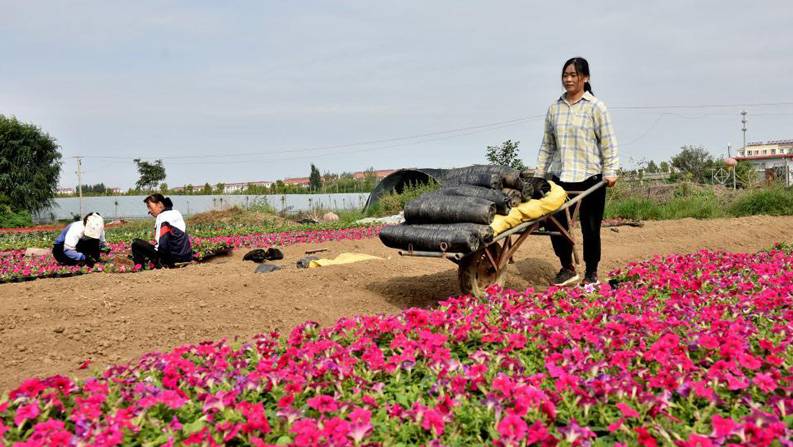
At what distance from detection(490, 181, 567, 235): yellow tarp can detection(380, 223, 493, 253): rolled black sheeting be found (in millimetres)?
236

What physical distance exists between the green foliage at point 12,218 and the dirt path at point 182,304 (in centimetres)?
2608

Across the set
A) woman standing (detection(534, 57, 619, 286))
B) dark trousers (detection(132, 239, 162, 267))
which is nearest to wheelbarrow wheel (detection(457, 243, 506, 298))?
woman standing (detection(534, 57, 619, 286))

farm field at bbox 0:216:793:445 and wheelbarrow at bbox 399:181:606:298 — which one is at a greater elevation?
wheelbarrow at bbox 399:181:606:298

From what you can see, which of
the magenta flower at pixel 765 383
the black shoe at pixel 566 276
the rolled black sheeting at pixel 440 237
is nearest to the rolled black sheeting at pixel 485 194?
the rolled black sheeting at pixel 440 237

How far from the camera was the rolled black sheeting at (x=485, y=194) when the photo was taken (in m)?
5.89

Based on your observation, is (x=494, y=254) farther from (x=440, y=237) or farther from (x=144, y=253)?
(x=144, y=253)

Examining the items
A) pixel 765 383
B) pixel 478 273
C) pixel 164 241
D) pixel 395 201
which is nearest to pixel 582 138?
pixel 478 273

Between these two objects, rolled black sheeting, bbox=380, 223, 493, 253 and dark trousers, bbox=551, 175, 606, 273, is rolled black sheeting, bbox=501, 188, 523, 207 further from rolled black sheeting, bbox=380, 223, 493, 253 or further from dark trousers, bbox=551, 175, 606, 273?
dark trousers, bbox=551, 175, 606, 273

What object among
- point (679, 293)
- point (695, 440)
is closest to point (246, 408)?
point (695, 440)

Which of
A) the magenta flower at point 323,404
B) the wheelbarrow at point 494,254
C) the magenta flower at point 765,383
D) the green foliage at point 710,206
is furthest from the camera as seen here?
Answer: the green foliage at point 710,206

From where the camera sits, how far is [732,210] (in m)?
18.3

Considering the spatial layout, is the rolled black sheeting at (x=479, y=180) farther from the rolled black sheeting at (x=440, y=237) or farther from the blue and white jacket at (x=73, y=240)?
the blue and white jacket at (x=73, y=240)

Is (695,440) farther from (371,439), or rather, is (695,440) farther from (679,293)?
(679,293)

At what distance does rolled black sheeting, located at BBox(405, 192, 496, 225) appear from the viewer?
5688mm
